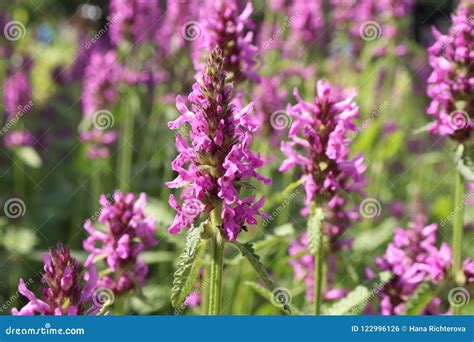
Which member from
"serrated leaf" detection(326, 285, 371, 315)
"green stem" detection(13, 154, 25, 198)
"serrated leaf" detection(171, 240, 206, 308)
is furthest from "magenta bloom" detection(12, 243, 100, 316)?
"green stem" detection(13, 154, 25, 198)

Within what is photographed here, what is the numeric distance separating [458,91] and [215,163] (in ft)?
5.16

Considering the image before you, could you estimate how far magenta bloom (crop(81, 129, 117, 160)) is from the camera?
21.2 feet

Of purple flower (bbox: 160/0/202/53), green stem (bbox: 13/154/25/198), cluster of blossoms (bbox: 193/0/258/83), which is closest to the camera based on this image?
cluster of blossoms (bbox: 193/0/258/83)

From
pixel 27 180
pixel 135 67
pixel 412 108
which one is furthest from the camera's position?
pixel 412 108

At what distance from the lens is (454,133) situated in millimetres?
3453

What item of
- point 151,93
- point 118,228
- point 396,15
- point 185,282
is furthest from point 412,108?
point 185,282

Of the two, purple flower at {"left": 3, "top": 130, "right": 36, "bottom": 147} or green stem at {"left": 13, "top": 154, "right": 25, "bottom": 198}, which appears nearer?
purple flower at {"left": 3, "top": 130, "right": 36, "bottom": 147}

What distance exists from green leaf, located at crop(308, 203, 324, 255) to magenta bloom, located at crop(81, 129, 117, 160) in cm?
371

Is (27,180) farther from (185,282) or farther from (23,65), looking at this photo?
(185,282)

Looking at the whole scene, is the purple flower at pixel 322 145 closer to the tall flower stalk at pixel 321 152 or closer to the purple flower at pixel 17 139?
the tall flower stalk at pixel 321 152

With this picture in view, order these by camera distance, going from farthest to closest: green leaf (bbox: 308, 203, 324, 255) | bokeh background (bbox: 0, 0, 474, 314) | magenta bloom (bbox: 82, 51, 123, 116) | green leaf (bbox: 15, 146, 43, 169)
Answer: magenta bloom (bbox: 82, 51, 123, 116) → green leaf (bbox: 15, 146, 43, 169) → bokeh background (bbox: 0, 0, 474, 314) → green leaf (bbox: 308, 203, 324, 255)

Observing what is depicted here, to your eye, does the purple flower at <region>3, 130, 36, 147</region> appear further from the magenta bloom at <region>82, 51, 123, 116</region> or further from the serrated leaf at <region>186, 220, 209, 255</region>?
the serrated leaf at <region>186, 220, 209, 255</region>

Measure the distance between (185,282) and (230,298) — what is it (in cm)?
289

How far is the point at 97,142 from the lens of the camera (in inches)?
257
